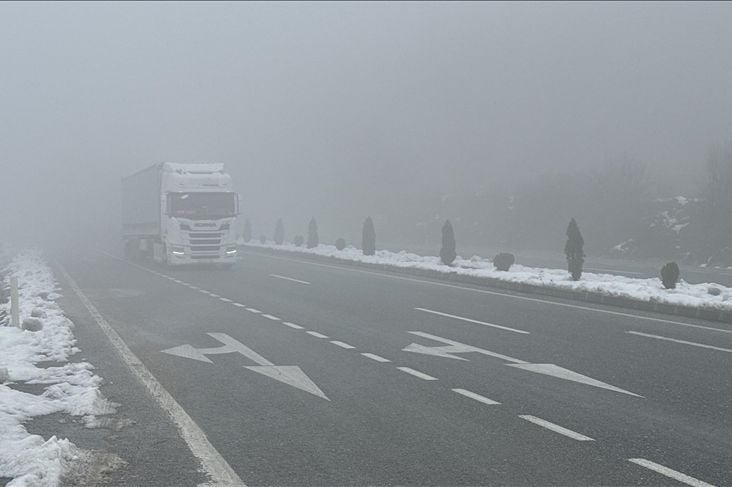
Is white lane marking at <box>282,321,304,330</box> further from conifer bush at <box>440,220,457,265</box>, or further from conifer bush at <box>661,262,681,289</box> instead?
conifer bush at <box>440,220,457,265</box>

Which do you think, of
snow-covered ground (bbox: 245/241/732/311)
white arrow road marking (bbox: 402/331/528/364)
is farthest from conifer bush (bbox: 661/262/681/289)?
white arrow road marking (bbox: 402/331/528/364)

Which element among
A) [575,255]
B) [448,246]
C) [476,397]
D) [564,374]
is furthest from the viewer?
[448,246]

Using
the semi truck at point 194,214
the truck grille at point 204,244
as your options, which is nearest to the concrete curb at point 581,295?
the semi truck at point 194,214

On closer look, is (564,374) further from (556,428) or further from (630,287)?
(630,287)

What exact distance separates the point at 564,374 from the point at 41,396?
5.77 metres

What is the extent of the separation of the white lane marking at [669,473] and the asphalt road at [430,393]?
0.02m

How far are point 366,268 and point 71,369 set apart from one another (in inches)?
840

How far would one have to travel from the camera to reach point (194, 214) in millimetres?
27609

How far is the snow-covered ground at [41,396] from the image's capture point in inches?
205

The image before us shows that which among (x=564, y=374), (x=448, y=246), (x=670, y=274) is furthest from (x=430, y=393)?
(x=448, y=246)

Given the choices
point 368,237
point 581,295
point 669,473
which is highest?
point 368,237

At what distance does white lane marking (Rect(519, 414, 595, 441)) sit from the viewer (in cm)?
609

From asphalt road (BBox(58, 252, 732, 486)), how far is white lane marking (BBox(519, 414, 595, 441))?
2cm

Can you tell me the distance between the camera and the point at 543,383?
8.26 metres
